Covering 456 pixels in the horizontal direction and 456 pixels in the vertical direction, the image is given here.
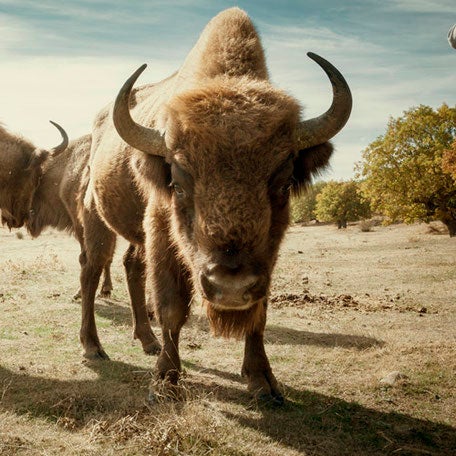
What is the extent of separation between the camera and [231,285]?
120 inches

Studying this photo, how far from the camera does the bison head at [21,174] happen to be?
9680 millimetres

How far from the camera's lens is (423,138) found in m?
34.0

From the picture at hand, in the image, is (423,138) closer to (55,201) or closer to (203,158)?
(55,201)

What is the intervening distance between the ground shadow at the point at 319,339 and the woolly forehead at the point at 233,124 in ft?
11.2

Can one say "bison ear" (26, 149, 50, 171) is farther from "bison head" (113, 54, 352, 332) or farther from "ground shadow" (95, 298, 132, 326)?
"bison head" (113, 54, 352, 332)

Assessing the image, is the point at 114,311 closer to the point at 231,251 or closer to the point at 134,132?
the point at 134,132

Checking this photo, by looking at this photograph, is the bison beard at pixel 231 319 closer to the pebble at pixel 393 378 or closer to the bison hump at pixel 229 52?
the pebble at pixel 393 378

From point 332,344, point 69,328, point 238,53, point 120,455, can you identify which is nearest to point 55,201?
point 69,328

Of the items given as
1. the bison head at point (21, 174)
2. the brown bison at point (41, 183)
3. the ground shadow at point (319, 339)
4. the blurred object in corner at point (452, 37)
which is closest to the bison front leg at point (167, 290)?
the ground shadow at point (319, 339)

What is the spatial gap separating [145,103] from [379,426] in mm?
3969

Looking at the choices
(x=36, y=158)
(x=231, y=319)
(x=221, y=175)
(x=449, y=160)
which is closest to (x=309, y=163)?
(x=221, y=175)

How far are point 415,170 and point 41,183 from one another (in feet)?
91.5

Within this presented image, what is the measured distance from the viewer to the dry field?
3.48 m

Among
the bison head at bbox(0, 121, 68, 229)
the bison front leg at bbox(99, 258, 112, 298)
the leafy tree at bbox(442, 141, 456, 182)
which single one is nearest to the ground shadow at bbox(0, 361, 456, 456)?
the bison front leg at bbox(99, 258, 112, 298)
